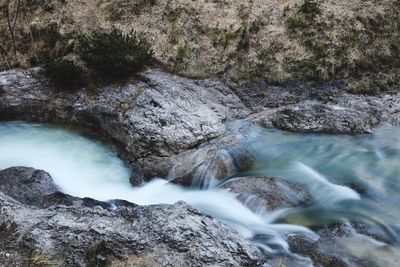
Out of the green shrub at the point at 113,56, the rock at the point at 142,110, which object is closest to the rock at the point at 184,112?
the rock at the point at 142,110

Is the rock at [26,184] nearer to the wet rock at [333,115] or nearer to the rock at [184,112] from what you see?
the rock at [184,112]

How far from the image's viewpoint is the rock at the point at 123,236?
19.5 feet

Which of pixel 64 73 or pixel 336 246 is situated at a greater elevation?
pixel 64 73

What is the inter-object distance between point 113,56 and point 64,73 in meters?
1.35

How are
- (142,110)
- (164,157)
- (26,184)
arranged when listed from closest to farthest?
(26,184)
(164,157)
(142,110)

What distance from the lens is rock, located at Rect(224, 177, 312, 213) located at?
8.02m

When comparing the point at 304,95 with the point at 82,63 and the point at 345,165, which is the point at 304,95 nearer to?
the point at 345,165

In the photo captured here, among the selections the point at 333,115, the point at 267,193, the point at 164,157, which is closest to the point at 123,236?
the point at 267,193

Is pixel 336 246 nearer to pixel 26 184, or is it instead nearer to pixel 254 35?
pixel 26 184

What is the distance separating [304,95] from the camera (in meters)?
11.9

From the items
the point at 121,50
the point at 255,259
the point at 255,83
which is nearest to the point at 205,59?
the point at 255,83

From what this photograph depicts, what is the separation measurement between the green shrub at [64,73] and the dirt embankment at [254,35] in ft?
4.69

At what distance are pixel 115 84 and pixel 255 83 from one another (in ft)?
12.2

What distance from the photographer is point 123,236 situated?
6246 mm
